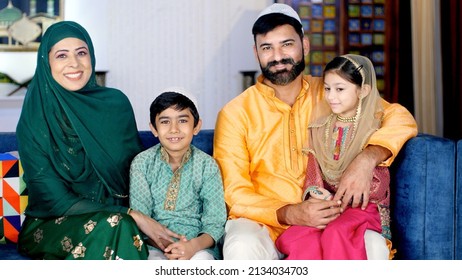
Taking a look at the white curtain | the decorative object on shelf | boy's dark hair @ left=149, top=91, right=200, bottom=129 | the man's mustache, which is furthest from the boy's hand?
the decorative object on shelf

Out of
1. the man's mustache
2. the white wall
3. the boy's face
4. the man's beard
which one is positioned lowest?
the boy's face

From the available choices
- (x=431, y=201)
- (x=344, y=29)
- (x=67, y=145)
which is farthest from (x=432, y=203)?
(x=344, y=29)

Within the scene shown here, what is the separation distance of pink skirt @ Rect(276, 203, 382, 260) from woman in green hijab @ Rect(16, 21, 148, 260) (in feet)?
1.86

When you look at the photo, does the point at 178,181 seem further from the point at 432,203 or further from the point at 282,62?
the point at 432,203

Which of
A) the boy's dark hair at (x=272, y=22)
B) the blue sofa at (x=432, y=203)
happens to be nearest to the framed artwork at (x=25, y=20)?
the boy's dark hair at (x=272, y=22)

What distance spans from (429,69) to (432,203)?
3101mm

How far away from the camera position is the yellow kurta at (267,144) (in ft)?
6.94

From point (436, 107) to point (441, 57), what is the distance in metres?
0.42

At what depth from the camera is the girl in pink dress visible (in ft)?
6.51

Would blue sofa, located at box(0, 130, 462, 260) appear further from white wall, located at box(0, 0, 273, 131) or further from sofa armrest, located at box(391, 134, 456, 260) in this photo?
white wall, located at box(0, 0, 273, 131)

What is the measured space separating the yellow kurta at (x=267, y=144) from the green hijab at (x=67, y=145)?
0.40 m

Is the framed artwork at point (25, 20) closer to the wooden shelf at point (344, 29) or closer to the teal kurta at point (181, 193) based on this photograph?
the wooden shelf at point (344, 29)

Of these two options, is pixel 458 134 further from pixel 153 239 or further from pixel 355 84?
pixel 153 239

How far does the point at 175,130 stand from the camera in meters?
2.10
